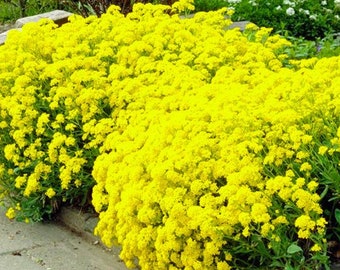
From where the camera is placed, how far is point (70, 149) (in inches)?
203

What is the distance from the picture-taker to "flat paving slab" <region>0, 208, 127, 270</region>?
194 inches

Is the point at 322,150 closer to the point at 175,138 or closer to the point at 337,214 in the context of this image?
the point at 337,214

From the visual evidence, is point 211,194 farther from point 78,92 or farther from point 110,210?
point 78,92

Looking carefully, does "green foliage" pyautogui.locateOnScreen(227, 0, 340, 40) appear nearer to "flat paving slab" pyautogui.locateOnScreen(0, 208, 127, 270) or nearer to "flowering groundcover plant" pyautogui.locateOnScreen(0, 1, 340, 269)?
"flowering groundcover plant" pyautogui.locateOnScreen(0, 1, 340, 269)

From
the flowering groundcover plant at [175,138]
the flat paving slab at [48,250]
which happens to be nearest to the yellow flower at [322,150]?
the flowering groundcover plant at [175,138]

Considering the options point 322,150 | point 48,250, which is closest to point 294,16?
point 48,250

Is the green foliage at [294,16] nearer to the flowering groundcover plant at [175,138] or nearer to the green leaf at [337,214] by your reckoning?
the flowering groundcover plant at [175,138]

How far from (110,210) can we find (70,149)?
888 mm

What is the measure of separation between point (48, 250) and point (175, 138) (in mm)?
1378

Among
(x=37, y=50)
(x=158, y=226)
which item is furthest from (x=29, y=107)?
(x=158, y=226)

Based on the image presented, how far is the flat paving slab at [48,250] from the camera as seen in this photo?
16.2 feet

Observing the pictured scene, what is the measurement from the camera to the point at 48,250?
16.9ft

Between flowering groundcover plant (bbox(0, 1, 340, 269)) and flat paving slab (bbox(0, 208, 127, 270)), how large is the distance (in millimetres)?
144

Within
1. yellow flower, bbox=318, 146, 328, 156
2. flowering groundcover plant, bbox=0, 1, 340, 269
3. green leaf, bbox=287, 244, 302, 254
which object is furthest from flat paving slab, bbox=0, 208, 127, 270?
yellow flower, bbox=318, 146, 328, 156
